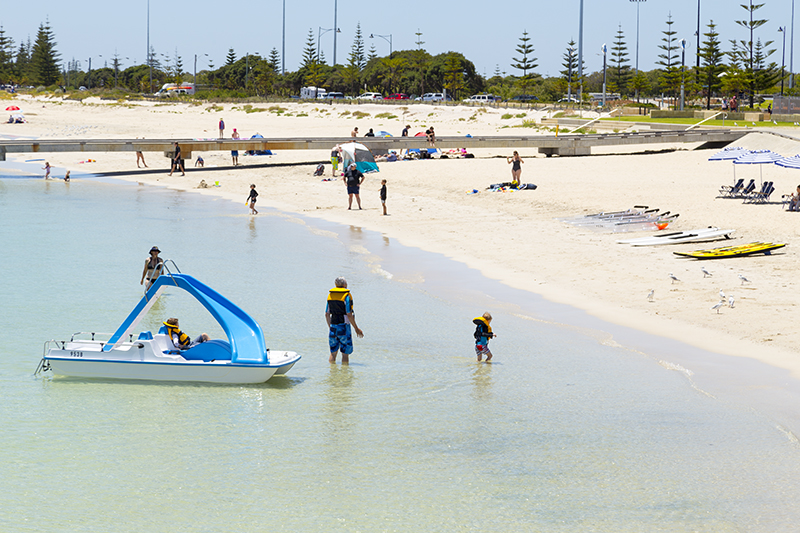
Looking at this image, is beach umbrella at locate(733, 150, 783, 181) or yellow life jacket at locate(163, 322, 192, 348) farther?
beach umbrella at locate(733, 150, 783, 181)

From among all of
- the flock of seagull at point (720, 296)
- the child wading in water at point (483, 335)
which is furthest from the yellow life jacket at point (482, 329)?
the flock of seagull at point (720, 296)

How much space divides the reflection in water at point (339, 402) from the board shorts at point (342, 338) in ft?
1.17

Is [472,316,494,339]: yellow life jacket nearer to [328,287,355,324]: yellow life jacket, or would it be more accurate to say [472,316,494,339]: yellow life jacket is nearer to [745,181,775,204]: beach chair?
[328,287,355,324]: yellow life jacket

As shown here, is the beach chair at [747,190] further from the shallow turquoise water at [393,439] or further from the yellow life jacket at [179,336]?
the yellow life jacket at [179,336]

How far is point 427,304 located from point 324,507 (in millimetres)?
8328

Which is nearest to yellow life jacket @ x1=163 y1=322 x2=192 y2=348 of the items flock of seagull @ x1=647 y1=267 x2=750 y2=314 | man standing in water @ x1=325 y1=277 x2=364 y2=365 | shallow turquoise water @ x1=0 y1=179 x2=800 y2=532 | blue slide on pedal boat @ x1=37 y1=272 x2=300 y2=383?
blue slide on pedal boat @ x1=37 y1=272 x2=300 y2=383

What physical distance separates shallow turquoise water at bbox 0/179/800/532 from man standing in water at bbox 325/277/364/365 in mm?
342

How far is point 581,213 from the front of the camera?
1025 inches

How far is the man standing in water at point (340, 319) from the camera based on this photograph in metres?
11.3

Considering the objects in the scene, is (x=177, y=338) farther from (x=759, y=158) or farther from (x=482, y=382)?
(x=759, y=158)

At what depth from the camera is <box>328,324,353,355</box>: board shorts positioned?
→ 11.8 m

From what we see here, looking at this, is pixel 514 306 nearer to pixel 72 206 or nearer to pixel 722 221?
pixel 722 221

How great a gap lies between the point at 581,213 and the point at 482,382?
15737 mm

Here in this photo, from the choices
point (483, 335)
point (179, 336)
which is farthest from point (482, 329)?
point (179, 336)
